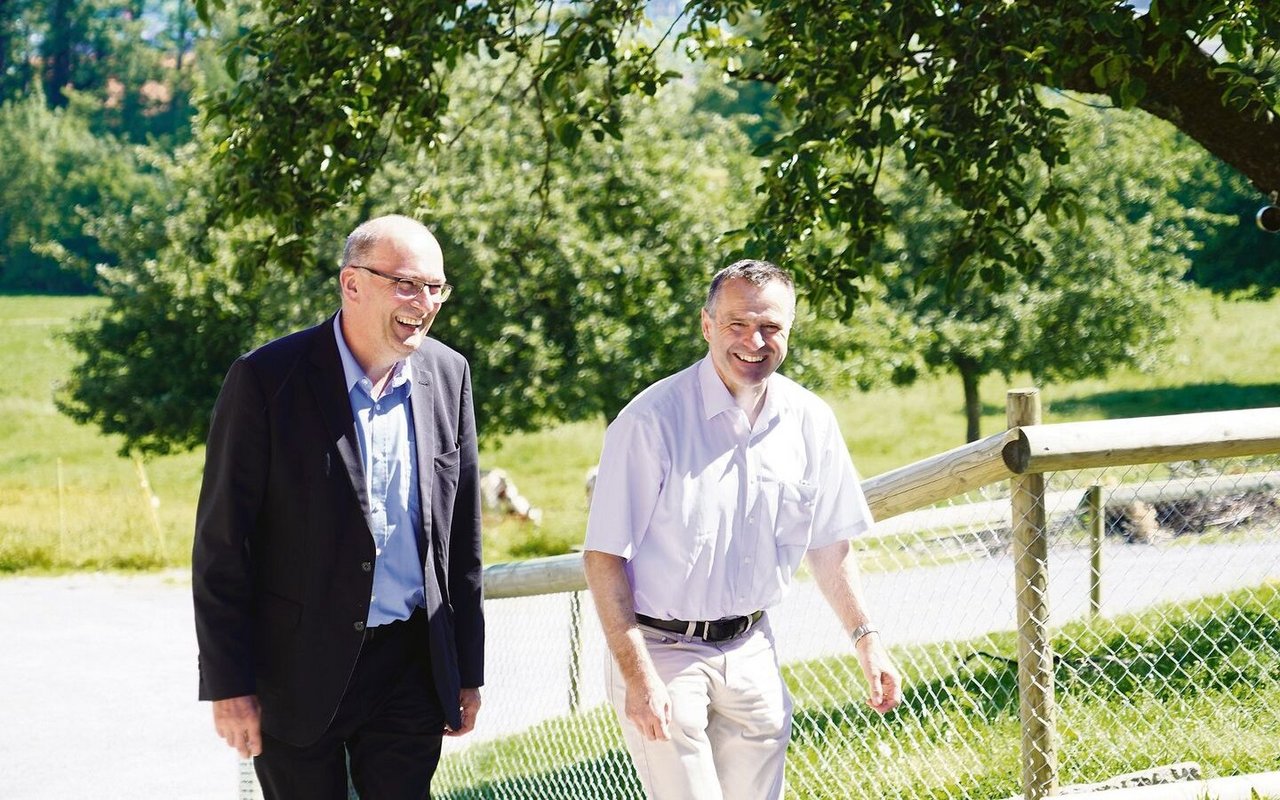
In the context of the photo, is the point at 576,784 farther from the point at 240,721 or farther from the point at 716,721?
the point at 240,721

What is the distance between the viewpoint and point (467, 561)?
3738 millimetres

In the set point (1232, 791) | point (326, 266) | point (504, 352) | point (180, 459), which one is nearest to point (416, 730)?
point (1232, 791)

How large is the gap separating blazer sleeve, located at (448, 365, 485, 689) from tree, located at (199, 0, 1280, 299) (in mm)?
3640

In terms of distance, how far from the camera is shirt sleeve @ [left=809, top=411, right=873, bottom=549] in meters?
3.74

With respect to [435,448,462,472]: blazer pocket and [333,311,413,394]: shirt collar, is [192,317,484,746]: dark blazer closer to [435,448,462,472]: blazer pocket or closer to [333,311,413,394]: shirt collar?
[333,311,413,394]: shirt collar

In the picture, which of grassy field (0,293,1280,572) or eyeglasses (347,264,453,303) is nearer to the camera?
eyeglasses (347,264,453,303)

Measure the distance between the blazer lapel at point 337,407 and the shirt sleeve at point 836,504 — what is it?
1.21 metres

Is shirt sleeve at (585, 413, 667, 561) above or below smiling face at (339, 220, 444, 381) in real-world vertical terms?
below

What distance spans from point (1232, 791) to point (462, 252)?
17295mm

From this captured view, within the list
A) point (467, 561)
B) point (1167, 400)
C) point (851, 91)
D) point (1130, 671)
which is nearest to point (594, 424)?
point (1167, 400)

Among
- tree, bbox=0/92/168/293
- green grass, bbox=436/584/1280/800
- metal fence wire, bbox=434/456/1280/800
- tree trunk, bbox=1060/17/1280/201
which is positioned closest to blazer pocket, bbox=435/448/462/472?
metal fence wire, bbox=434/456/1280/800

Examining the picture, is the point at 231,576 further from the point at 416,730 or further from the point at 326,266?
the point at 326,266

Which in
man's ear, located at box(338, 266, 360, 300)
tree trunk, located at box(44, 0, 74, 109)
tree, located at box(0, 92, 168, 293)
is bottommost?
man's ear, located at box(338, 266, 360, 300)

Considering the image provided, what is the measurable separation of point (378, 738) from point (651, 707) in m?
0.73
